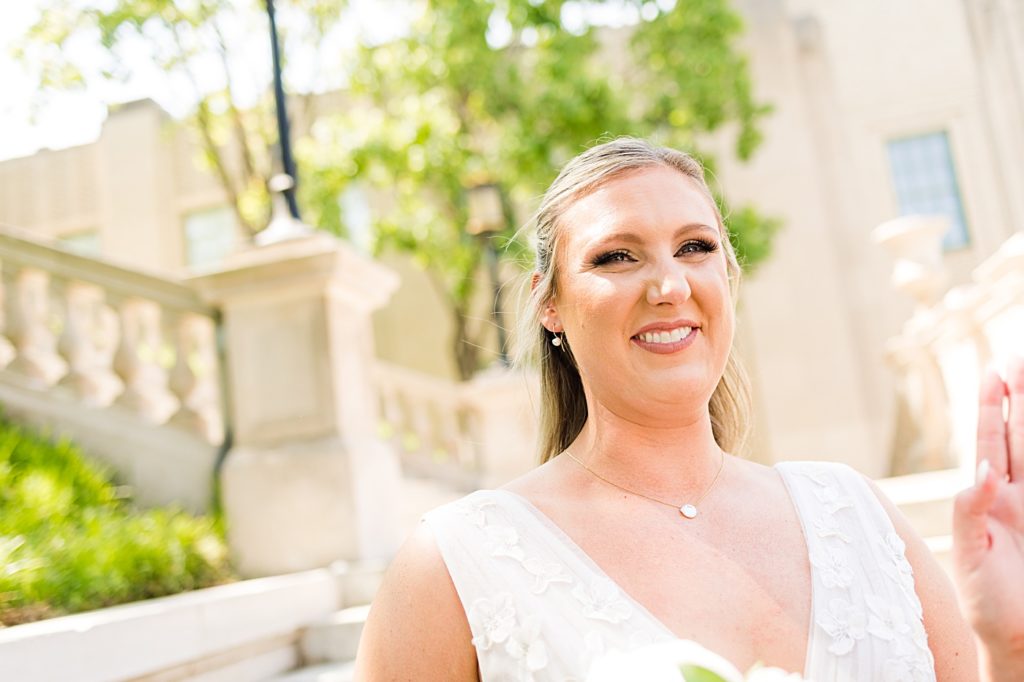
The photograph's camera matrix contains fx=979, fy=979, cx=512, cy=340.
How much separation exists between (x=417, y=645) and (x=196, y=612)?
6.52 feet

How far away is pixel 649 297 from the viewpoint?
2090 millimetres

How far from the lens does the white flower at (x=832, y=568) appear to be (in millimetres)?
2064

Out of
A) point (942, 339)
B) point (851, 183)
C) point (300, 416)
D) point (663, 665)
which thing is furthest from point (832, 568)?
point (851, 183)

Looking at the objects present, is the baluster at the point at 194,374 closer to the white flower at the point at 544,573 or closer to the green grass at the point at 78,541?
the green grass at the point at 78,541

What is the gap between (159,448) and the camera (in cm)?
556

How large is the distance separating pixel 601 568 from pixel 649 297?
58 centimetres

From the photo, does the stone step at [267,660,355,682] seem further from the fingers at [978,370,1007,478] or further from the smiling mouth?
the fingers at [978,370,1007,478]

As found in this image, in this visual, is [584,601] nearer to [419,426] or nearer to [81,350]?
[81,350]

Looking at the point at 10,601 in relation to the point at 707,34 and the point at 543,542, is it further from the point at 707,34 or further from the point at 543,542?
the point at 707,34

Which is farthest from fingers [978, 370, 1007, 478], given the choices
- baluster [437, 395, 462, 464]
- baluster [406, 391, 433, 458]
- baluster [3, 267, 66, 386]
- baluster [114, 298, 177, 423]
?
baluster [437, 395, 462, 464]

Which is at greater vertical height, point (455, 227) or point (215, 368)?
point (455, 227)

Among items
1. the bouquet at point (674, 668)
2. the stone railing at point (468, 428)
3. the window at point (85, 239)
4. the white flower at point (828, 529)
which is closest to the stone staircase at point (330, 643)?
the white flower at point (828, 529)

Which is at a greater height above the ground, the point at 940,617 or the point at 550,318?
the point at 550,318

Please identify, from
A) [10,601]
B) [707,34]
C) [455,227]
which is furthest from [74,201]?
[10,601]
